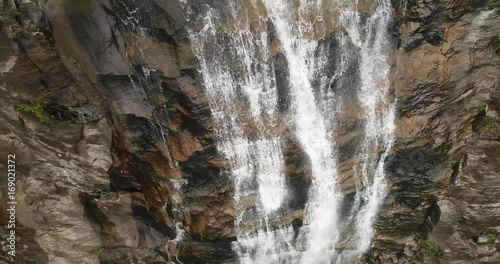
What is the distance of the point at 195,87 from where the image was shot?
682 centimetres

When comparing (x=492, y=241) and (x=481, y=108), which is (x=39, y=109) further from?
(x=492, y=241)

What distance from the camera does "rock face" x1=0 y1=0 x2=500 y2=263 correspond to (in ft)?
21.6

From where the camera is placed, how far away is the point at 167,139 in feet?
24.4

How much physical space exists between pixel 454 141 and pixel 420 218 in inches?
78.9

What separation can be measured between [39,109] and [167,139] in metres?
2.53

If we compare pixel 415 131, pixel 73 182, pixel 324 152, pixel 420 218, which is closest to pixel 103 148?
pixel 73 182

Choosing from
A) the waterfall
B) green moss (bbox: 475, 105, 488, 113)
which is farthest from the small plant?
green moss (bbox: 475, 105, 488, 113)

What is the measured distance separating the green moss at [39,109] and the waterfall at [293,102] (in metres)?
3.26

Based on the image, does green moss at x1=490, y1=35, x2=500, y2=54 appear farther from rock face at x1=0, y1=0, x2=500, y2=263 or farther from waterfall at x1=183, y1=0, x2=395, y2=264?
waterfall at x1=183, y1=0, x2=395, y2=264

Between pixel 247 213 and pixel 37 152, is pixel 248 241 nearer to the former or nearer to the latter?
pixel 247 213

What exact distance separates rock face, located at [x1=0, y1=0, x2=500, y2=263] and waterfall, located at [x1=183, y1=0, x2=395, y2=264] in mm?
238

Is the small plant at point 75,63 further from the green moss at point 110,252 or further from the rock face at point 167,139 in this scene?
the green moss at point 110,252

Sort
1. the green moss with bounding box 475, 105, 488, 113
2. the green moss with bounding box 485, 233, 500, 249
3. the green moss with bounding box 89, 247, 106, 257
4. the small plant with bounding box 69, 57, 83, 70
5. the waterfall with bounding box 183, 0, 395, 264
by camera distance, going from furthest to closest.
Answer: the green moss with bounding box 89, 247, 106, 257
the green moss with bounding box 485, 233, 500, 249
the green moss with bounding box 475, 105, 488, 113
the small plant with bounding box 69, 57, 83, 70
the waterfall with bounding box 183, 0, 395, 264

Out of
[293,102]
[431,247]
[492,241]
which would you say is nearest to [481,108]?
[492,241]
